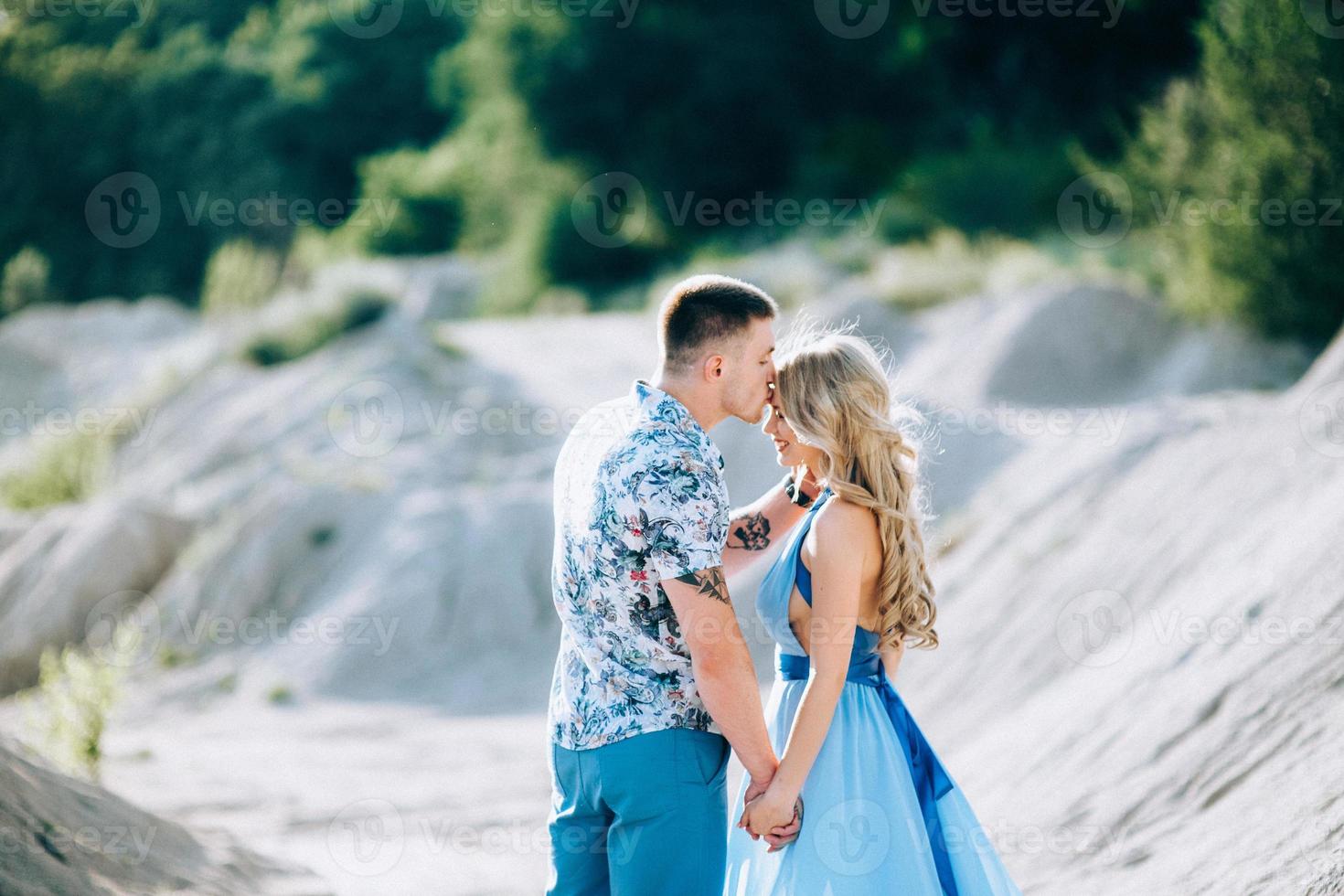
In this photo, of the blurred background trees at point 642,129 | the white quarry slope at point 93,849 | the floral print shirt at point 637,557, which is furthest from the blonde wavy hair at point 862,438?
the blurred background trees at point 642,129

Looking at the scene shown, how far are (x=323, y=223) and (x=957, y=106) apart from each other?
1886cm

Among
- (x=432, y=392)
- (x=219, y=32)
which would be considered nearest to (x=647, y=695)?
(x=432, y=392)

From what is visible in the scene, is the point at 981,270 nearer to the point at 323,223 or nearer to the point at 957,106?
the point at 957,106

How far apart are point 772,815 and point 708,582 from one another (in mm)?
545

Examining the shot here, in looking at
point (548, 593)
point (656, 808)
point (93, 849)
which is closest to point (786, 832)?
point (656, 808)

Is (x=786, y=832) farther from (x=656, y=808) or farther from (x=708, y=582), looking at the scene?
(x=708, y=582)

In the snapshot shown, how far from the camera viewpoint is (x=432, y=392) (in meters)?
13.8

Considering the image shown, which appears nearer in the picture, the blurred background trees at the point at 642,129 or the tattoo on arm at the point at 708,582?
the tattoo on arm at the point at 708,582

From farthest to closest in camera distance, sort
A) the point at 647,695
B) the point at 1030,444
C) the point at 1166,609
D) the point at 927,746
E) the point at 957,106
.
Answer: the point at 957,106 → the point at 1030,444 → the point at 1166,609 → the point at 927,746 → the point at 647,695

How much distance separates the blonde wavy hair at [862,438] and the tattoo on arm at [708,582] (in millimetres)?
406

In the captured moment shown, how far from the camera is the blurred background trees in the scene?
11.0 meters

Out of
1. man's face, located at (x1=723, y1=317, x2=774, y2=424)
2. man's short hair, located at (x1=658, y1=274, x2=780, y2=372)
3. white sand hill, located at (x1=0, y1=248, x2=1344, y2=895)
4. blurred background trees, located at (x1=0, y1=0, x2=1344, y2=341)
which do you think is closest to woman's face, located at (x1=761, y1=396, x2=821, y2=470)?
man's face, located at (x1=723, y1=317, x2=774, y2=424)

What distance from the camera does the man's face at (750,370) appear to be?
8.40 ft

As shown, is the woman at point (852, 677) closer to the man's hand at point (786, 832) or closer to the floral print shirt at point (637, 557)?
the man's hand at point (786, 832)
